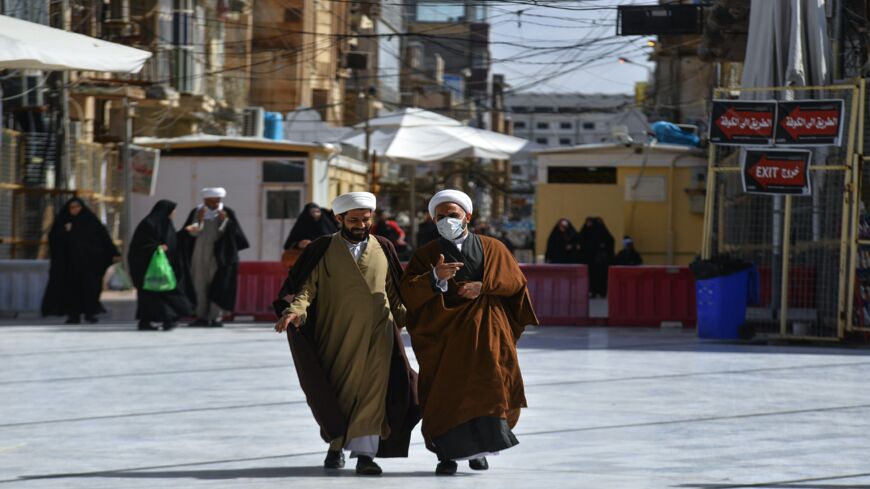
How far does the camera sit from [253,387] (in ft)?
36.2

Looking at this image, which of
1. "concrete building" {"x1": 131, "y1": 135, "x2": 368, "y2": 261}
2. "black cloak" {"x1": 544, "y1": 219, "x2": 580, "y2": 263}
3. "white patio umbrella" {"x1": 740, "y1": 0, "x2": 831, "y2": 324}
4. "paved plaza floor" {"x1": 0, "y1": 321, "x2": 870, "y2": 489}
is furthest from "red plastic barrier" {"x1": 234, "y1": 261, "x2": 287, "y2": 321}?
"black cloak" {"x1": 544, "y1": 219, "x2": 580, "y2": 263}

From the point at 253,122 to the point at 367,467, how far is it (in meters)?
29.0

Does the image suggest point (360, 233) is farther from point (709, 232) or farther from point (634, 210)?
point (634, 210)

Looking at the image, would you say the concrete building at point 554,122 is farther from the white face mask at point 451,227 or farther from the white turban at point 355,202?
the white face mask at point 451,227

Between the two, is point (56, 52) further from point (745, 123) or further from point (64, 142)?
point (64, 142)

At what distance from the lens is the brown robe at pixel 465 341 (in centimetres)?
706

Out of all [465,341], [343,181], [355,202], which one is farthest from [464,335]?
[343,181]

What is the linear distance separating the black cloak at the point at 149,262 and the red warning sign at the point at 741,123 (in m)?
6.07

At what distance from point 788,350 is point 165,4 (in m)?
21.3

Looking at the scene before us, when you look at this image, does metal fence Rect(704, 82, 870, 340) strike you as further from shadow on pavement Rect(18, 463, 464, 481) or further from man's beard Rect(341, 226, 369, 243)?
shadow on pavement Rect(18, 463, 464, 481)

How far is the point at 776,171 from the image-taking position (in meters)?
14.7

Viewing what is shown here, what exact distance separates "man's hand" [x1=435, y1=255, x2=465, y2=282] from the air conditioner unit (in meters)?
28.5

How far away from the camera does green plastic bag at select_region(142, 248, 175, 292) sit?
1706 cm

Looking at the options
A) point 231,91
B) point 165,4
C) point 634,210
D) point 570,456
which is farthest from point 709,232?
point 231,91
